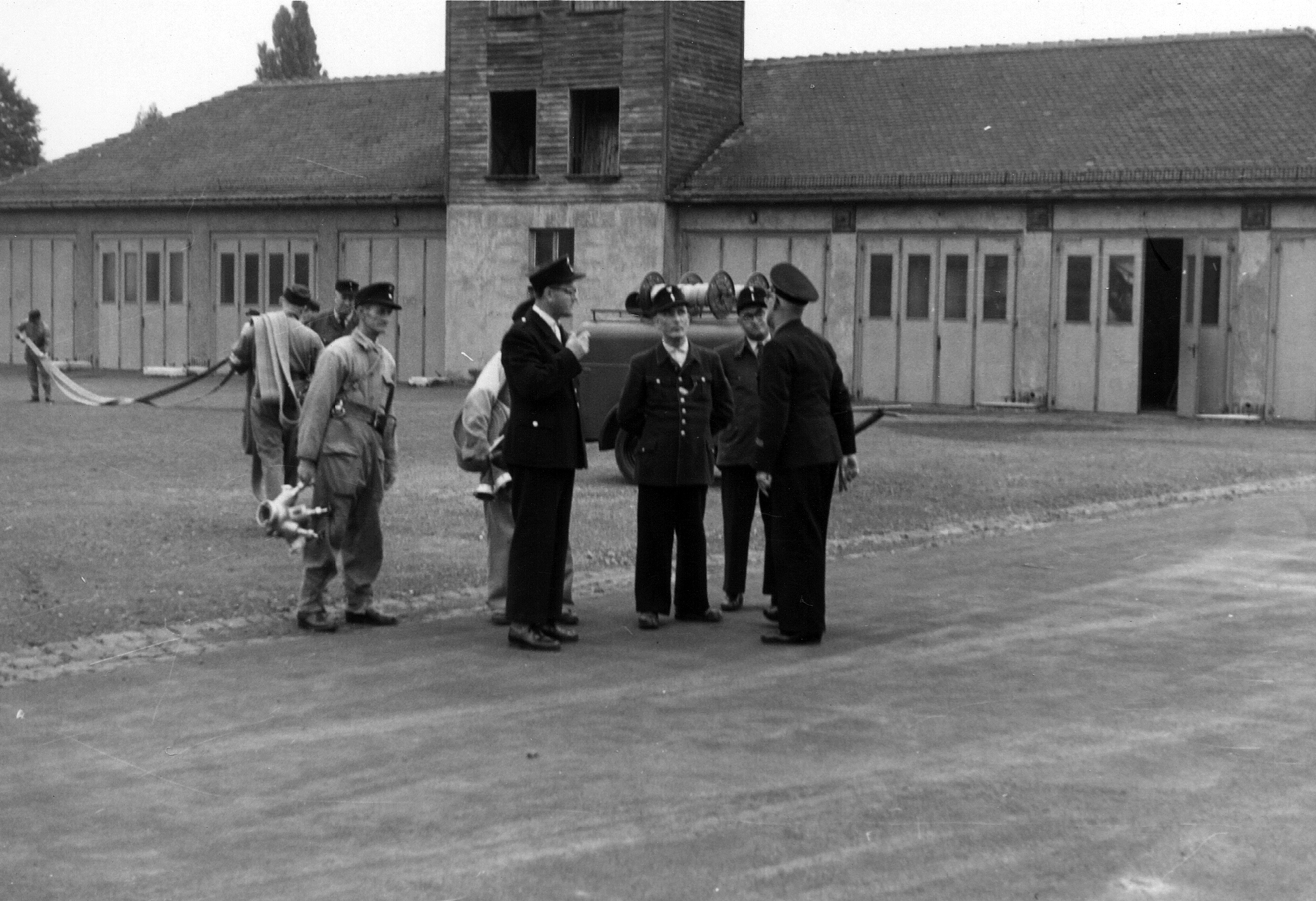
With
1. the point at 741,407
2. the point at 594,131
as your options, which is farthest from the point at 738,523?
the point at 594,131

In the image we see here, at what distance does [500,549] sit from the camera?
35.2ft

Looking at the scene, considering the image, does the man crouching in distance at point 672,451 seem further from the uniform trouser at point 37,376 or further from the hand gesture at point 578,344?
the uniform trouser at point 37,376

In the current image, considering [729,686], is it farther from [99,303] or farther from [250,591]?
[99,303]

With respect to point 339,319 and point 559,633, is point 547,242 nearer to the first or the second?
point 339,319

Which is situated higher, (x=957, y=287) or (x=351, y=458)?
(x=957, y=287)

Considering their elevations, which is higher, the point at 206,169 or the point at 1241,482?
the point at 206,169

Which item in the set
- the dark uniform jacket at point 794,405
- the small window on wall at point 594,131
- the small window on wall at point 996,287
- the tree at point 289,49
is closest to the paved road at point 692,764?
the dark uniform jacket at point 794,405

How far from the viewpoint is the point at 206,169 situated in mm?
43594

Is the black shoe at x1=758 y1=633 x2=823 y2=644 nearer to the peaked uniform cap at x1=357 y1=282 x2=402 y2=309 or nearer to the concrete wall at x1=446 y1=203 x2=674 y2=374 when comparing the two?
the peaked uniform cap at x1=357 y1=282 x2=402 y2=309

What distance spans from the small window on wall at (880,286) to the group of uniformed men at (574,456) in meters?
23.8

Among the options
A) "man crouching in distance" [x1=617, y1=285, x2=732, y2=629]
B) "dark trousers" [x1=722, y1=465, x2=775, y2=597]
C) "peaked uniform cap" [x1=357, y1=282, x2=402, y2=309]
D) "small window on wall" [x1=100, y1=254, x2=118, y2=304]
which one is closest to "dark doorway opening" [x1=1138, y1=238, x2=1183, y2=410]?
"dark trousers" [x1=722, y1=465, x2=775, y2=597]

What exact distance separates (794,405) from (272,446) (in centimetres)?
514

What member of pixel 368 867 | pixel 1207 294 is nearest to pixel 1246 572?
pixel 368 867

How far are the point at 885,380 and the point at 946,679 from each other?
87.0 ft
